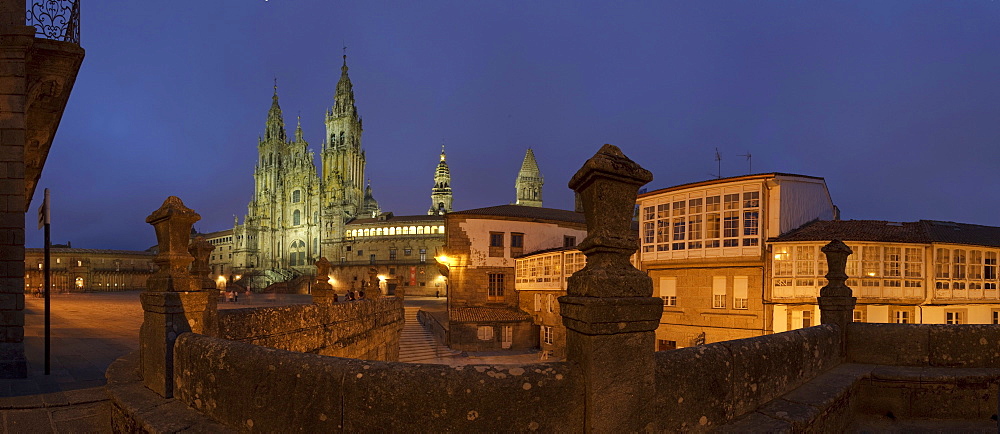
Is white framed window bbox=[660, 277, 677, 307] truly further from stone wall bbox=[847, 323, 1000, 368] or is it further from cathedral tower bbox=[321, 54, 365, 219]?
cathedral tower bbox=[321, 54, 365, 219]

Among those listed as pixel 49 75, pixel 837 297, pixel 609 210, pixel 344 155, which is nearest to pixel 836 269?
pixel 837 297

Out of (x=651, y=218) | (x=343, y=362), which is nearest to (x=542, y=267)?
(x=651, y=218)

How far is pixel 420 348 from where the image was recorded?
2717 centimetres

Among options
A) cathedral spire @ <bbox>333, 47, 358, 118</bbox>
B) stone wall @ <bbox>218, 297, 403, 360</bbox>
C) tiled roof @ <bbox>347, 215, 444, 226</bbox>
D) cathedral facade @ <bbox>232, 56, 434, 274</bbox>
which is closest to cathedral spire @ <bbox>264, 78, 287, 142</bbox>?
cathedral facade @ <bbox>232, 56, 434, 274</bbox>

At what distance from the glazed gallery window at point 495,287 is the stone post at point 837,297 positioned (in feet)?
93.9

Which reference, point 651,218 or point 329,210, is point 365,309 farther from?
point 329,210

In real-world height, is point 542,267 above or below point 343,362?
below

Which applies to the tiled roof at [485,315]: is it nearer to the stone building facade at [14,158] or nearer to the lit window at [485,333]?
the lit window at [485,333]

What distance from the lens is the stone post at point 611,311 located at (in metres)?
3.07

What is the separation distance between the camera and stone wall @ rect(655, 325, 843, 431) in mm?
3498

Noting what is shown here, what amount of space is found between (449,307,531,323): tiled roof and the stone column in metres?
23.0

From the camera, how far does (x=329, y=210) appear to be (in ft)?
274

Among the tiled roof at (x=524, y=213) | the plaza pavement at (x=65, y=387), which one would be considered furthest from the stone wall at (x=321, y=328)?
the tiled roof at (x=524, y=213)

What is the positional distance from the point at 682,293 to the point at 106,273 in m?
74.6
